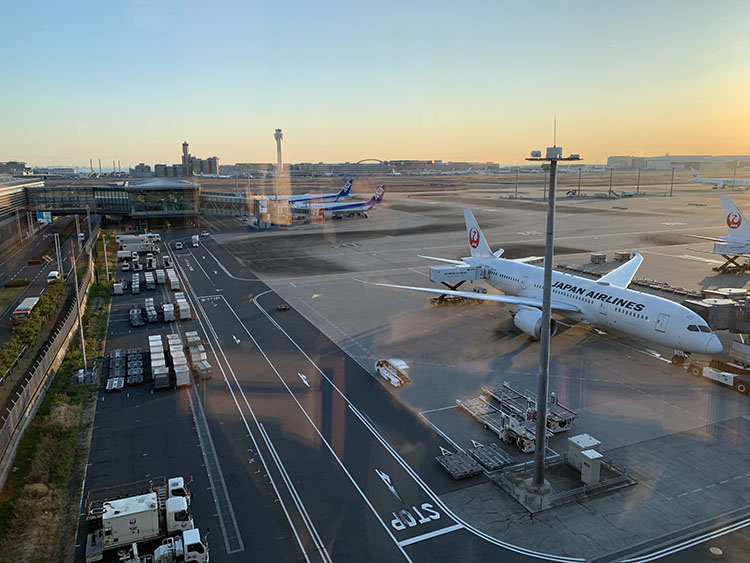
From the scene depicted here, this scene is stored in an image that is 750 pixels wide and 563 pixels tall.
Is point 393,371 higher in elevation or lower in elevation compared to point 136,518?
higher

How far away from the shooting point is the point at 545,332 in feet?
80.2

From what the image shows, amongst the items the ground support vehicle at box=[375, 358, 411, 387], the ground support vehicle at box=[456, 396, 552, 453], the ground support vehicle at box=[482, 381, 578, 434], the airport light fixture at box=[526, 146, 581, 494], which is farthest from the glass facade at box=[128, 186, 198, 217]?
the airport light fixture at box=[526, 146, 581, 494]

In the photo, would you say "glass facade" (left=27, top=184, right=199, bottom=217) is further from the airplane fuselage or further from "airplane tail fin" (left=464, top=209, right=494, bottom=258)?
the airplane fuselage

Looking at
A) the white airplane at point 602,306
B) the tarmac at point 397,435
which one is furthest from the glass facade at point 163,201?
the white airplane at point 602,306

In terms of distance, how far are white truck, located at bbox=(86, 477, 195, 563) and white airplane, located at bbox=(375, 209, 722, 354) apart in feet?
104

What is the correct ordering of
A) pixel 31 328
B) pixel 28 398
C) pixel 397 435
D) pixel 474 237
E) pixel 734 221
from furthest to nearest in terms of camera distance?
pixel 734 221 → pixel 474 237 → pixel 31 328 → pixel 28 398 → pixel 397 435

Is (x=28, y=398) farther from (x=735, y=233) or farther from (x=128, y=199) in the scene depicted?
(x=128, y=199)

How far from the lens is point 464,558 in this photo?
73.9ft

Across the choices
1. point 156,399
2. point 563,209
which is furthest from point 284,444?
point 563,209

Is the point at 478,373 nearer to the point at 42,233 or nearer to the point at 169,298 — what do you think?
the point at 169,298

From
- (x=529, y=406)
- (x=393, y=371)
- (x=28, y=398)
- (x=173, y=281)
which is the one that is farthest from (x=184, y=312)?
(x=529, y=406)

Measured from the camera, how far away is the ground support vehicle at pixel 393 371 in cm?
3962

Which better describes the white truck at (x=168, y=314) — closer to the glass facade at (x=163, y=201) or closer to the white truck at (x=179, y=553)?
the white truck at (x=179, y=553)

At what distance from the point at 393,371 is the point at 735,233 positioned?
208 feet
